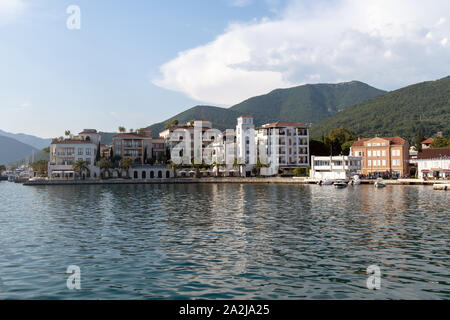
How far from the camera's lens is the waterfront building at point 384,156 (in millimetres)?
113400

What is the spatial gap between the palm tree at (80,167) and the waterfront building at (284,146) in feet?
196

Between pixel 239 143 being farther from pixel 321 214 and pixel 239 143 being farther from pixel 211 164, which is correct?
pixel 321 214

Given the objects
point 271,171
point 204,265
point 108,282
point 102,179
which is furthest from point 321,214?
point 102,179

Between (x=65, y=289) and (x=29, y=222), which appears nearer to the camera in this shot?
(x=65, y=289)

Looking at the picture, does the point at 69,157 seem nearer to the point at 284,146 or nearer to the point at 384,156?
the point at 284,146

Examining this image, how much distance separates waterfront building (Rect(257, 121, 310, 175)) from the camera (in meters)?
133

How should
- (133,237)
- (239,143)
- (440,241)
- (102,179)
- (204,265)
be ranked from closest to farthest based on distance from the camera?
(204,265)
(440,241)
(133,237)
(102,179)
(239,143)

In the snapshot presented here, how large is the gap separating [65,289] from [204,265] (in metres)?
6.20

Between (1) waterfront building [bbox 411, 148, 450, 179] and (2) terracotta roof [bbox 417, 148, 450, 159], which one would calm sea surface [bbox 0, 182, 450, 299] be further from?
(2) terracotta roof [bbox 417, 148, 450, 159]

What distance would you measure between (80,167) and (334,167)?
3198 inches

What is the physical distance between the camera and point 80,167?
422ft

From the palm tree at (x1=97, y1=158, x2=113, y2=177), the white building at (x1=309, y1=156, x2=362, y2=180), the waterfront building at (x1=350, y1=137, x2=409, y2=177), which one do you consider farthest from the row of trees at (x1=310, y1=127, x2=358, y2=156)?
the palm tree at (x1=97, y1=158, x2=113, y2=177)

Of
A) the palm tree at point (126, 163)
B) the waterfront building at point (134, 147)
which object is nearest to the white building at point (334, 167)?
the palm tree at point (126, 163)
